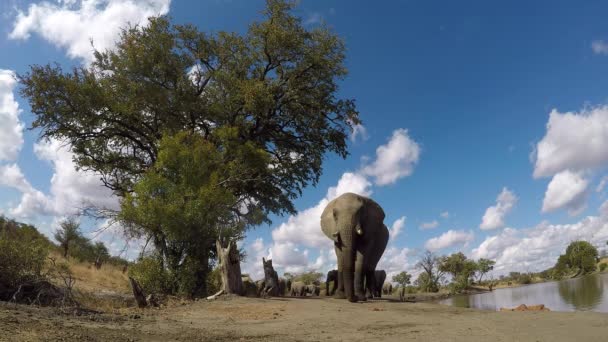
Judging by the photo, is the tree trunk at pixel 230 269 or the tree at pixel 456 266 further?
the tree at pixel 456 266

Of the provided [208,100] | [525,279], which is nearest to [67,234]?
[208,100]

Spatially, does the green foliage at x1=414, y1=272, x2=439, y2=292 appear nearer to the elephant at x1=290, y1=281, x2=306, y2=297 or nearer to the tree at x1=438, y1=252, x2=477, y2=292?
the tree at x1=438, y1=252, x2=477, y2=292

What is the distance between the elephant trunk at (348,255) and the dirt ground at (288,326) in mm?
4253

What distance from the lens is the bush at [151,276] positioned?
15163 mm

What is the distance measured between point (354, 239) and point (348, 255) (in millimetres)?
715

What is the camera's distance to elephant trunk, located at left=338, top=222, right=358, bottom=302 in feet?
53.5

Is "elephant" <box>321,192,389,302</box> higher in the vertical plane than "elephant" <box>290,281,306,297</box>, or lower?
higher

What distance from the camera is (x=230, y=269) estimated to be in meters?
15.7

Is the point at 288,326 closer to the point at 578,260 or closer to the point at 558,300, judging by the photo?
the point at 558,300

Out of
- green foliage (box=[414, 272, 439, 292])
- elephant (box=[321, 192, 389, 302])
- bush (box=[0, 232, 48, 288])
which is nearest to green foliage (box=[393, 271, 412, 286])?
green foliage (box=[414, 272, 439, 292])

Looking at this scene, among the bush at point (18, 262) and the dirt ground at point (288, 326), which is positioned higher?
A: the bush at point (18, 262)

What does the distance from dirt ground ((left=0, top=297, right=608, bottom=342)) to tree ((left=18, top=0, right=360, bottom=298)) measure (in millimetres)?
7160

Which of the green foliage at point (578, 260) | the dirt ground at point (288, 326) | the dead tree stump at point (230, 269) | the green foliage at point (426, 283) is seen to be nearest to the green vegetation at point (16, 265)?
the dirt ground at point (288, 326)

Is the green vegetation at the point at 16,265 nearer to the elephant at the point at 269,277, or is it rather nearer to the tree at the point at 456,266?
the elephant at the point at 269,277
